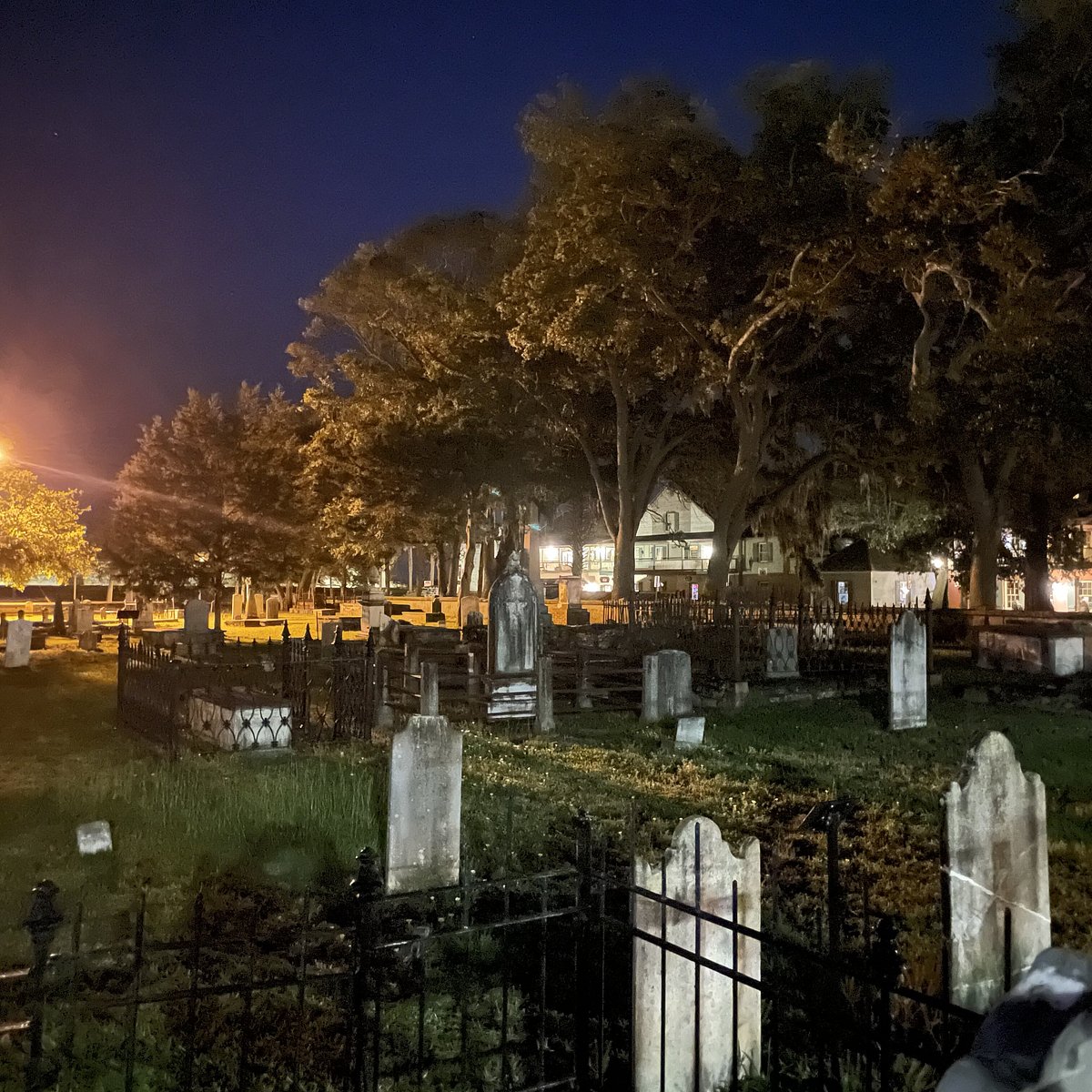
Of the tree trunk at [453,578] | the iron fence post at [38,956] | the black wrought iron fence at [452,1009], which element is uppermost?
the tree trunk at [453,578]

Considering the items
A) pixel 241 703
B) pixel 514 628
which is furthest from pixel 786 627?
pixel 241 703

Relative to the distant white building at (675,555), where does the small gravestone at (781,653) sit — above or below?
below

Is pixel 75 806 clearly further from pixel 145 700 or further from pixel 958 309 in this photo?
pixel 958 309

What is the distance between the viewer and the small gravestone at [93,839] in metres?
6.95

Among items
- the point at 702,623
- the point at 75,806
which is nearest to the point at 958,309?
the point at 702,623

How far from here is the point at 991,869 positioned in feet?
16.1

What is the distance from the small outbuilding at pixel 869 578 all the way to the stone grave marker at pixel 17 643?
129ft

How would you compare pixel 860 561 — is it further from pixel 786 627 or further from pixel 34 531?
pixel 34 531

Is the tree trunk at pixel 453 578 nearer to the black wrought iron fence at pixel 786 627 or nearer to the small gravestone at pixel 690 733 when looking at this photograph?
the black wrought iron fence at pixel 786 627

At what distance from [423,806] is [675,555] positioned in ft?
206

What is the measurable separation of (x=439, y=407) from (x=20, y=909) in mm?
27343

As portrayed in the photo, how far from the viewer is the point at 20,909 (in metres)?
5.84

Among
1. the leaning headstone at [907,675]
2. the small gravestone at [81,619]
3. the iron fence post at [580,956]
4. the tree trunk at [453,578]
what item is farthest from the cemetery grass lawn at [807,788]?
the tree trunk at [453,578]

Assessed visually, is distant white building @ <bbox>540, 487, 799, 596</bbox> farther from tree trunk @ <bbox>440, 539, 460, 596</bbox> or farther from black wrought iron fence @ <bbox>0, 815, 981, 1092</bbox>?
black wrought iron fence @ <bbox>0, 815, 981, 1092</bbox>
